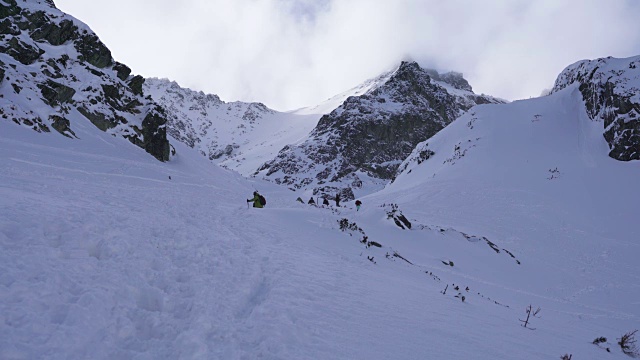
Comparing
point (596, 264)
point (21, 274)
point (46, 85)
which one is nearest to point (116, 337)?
point (21, 274)

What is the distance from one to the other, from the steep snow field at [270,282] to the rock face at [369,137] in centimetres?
6284

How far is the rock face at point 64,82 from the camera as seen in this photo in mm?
24016

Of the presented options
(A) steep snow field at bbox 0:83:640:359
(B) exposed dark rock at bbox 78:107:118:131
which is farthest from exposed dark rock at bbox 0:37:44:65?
(A) steep snow field at bbox 0:83:640:359

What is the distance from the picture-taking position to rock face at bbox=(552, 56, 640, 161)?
28984mm

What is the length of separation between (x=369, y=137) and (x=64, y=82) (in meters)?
84.1

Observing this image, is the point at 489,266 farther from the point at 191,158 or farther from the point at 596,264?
the point at 191,158

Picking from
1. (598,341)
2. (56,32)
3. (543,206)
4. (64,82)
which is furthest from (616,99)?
(56,32)

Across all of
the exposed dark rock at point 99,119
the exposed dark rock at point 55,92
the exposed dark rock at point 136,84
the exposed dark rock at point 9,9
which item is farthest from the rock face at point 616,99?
the exposed dark rock at point 9,9

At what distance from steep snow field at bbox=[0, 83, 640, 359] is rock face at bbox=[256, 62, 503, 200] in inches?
2474

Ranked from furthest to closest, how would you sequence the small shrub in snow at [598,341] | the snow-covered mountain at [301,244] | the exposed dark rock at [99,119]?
1. the exposed dark rock at [99,119]
2. the small shrub in snow at [598,341]
3. the snow-covered mountain at [301,244]

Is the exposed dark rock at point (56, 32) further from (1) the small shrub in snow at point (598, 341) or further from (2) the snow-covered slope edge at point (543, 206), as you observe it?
(1) the small shrub in snow at point (598, 341)

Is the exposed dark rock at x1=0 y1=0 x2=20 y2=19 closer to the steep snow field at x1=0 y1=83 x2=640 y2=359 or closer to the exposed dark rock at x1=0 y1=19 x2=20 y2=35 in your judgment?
the exposed dark rock at x1=0 y1=19 x2=20 y2=35

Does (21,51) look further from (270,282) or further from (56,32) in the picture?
(270,282)

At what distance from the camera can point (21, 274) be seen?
384cm
